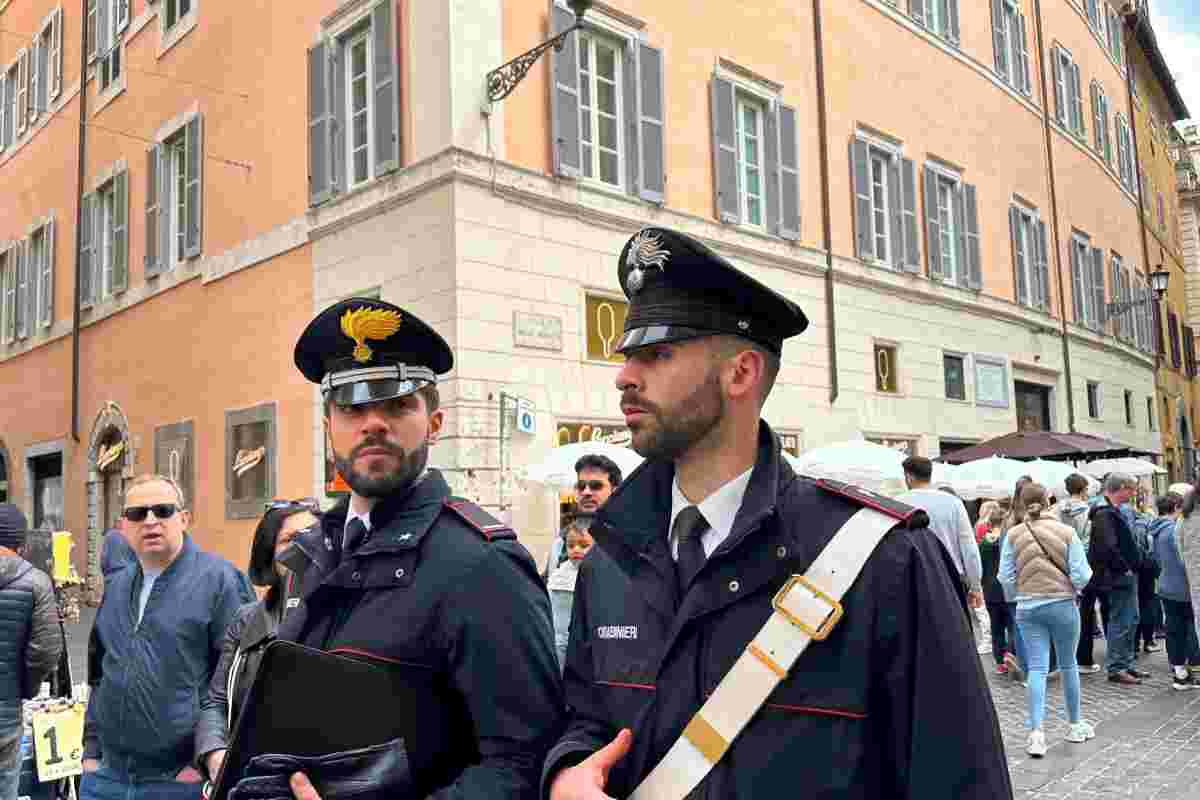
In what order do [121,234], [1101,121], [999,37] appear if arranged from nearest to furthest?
[121,234] → [999,37] → [1101,121]

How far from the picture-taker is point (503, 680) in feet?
6.73

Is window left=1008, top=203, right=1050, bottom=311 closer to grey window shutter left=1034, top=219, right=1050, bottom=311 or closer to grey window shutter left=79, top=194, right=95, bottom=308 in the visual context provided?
grey window shutter left=1034, top=219, right=1050, bottom=311

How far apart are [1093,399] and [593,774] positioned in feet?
80.9

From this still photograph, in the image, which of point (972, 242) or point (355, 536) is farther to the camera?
point (972, 242)

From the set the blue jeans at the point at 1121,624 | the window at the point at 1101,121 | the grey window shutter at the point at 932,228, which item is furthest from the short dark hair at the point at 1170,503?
the window at the point at 1101,121

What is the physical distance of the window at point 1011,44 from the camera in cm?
2102

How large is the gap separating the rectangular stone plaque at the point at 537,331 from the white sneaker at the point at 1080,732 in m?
6.37

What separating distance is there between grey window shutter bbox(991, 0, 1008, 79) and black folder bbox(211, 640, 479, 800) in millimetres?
21669

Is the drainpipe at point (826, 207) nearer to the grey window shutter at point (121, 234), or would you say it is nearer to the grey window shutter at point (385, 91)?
the grey window shutter at point (385, 91)

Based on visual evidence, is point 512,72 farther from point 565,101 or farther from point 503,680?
point 503,680

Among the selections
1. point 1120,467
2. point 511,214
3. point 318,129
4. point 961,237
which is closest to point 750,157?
point 511,214

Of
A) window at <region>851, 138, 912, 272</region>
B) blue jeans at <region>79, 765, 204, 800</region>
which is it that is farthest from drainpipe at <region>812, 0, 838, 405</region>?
blue jeans at <region>79, 765, 204, 800</region>

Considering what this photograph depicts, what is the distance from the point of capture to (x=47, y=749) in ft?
15.2

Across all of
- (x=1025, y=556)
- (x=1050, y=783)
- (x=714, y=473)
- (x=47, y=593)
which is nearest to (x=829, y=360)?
(x=1025, y=556)
